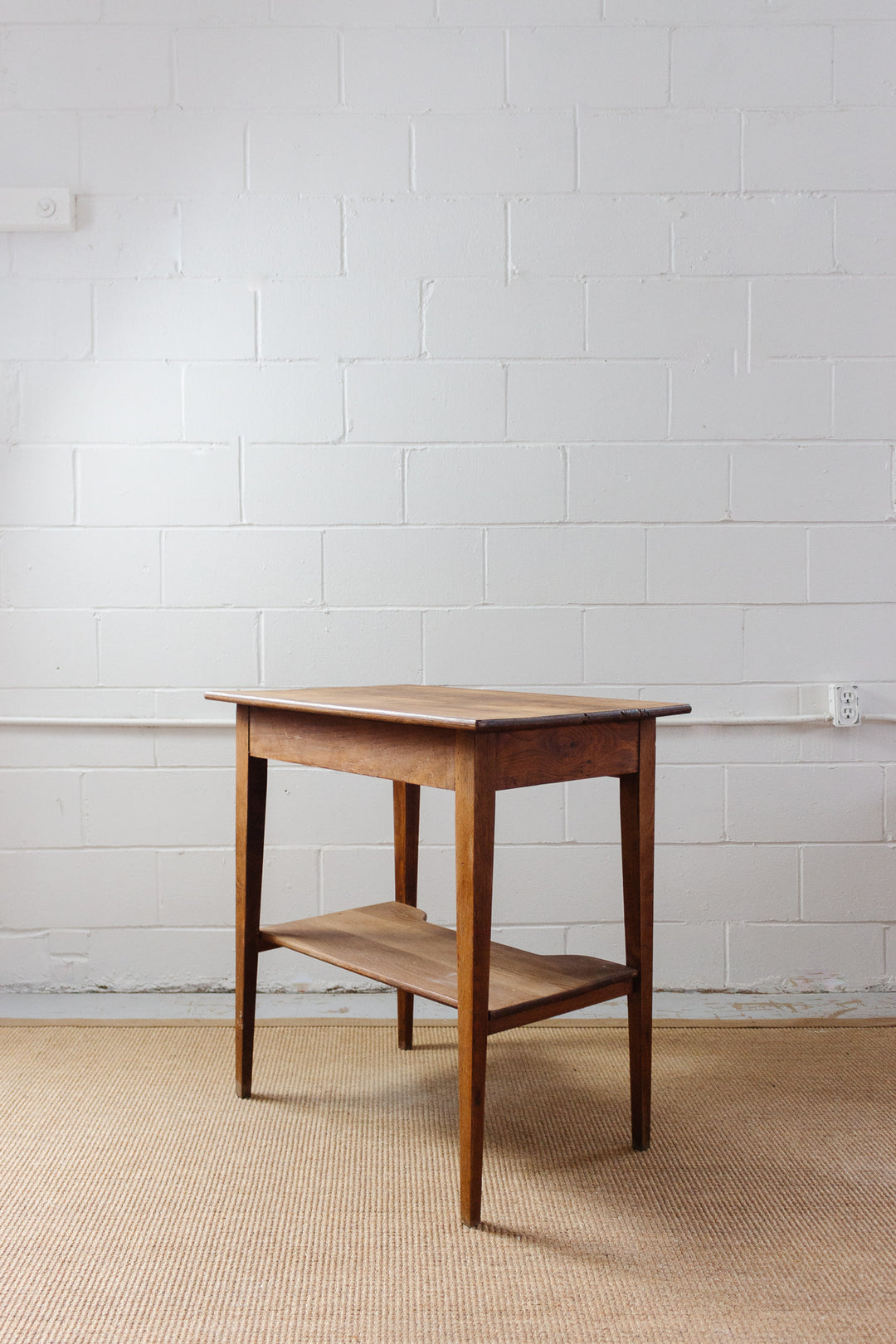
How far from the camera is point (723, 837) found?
99.9 inches

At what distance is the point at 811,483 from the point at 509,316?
2.79ft

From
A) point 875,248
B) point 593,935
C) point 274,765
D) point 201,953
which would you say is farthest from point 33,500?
point 875,248

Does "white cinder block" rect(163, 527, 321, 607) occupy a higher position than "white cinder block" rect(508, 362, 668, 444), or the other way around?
"white cinder block" rect(508, 362, 668, 444)

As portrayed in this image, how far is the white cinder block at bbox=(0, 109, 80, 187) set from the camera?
2.50m

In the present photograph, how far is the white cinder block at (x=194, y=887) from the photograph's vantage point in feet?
8.41

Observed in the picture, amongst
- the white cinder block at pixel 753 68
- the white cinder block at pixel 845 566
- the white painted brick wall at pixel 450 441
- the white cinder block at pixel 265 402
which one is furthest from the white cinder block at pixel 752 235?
the white cinder block at pixel 265 402

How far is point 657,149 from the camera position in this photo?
248 cm

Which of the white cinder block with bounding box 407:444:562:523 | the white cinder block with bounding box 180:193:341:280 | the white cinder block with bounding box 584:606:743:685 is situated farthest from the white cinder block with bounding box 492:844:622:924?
the white cinder block with bounding box 180:193:341:280

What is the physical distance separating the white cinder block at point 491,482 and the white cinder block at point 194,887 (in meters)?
1.04

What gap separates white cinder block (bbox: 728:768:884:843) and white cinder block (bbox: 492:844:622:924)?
0.34m

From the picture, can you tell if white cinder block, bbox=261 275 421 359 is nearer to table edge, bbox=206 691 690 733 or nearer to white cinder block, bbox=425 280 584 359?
white cinder block, bbox=425 280 584 359

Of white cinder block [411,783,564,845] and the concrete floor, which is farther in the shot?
white cinder block [411,783,564,845]

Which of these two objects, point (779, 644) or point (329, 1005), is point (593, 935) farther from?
point (779, 644)

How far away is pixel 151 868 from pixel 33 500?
969 millimetres
